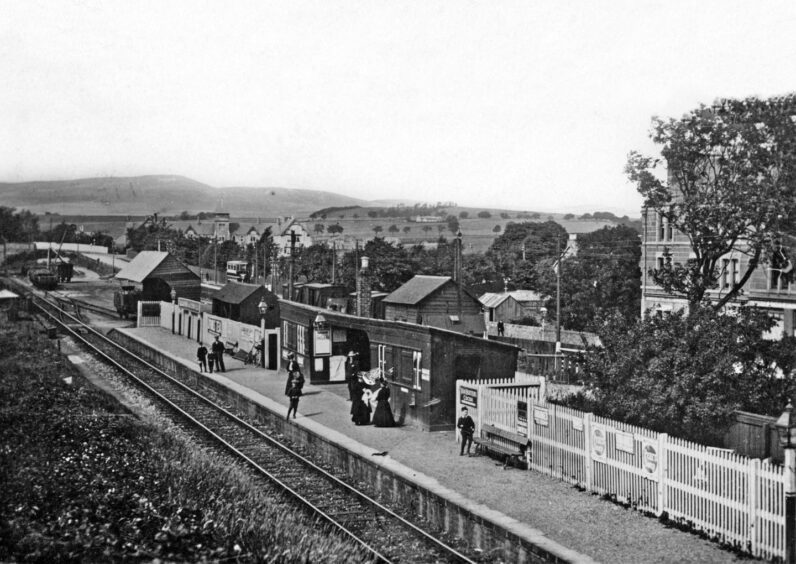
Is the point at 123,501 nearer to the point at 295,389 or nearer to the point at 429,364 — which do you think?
the point at 295,389

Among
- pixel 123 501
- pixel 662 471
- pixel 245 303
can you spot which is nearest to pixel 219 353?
pixel 245 303

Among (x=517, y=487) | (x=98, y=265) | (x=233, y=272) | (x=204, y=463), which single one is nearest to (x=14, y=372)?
(x=204, y=463)

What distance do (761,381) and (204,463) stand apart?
12494 mm

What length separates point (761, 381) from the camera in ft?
59.2

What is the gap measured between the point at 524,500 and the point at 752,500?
430 cm

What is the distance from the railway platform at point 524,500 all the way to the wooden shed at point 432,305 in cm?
1855

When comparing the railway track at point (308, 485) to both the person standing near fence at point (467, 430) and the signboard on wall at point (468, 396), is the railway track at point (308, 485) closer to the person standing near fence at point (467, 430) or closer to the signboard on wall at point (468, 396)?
the person standing near fence at point (467, 430)

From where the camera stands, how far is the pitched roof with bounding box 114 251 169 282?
5725 cm

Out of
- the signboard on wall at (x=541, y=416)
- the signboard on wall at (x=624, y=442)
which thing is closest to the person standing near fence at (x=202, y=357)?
the signboard on wall at (x=541, y=416)

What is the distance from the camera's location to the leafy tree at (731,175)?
71.3 feet

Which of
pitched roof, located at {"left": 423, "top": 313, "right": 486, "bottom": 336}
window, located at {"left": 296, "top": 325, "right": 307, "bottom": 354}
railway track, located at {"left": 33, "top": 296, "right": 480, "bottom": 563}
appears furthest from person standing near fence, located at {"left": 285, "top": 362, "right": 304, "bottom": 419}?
pitched roof, located at {"left": 423, "top": 313, "right": 486, "bottom": 336}

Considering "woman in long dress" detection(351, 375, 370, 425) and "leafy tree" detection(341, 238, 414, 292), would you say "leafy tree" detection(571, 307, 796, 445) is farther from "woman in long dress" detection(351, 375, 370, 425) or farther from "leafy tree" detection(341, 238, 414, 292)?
"leafy tree" detection(341, 238, 414, 292)

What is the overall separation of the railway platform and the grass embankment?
9.91 feet

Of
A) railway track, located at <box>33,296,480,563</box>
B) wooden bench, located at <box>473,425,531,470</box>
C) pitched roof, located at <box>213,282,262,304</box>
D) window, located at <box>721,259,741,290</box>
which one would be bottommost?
railway track, located at <box>33,296,480,563</box>
